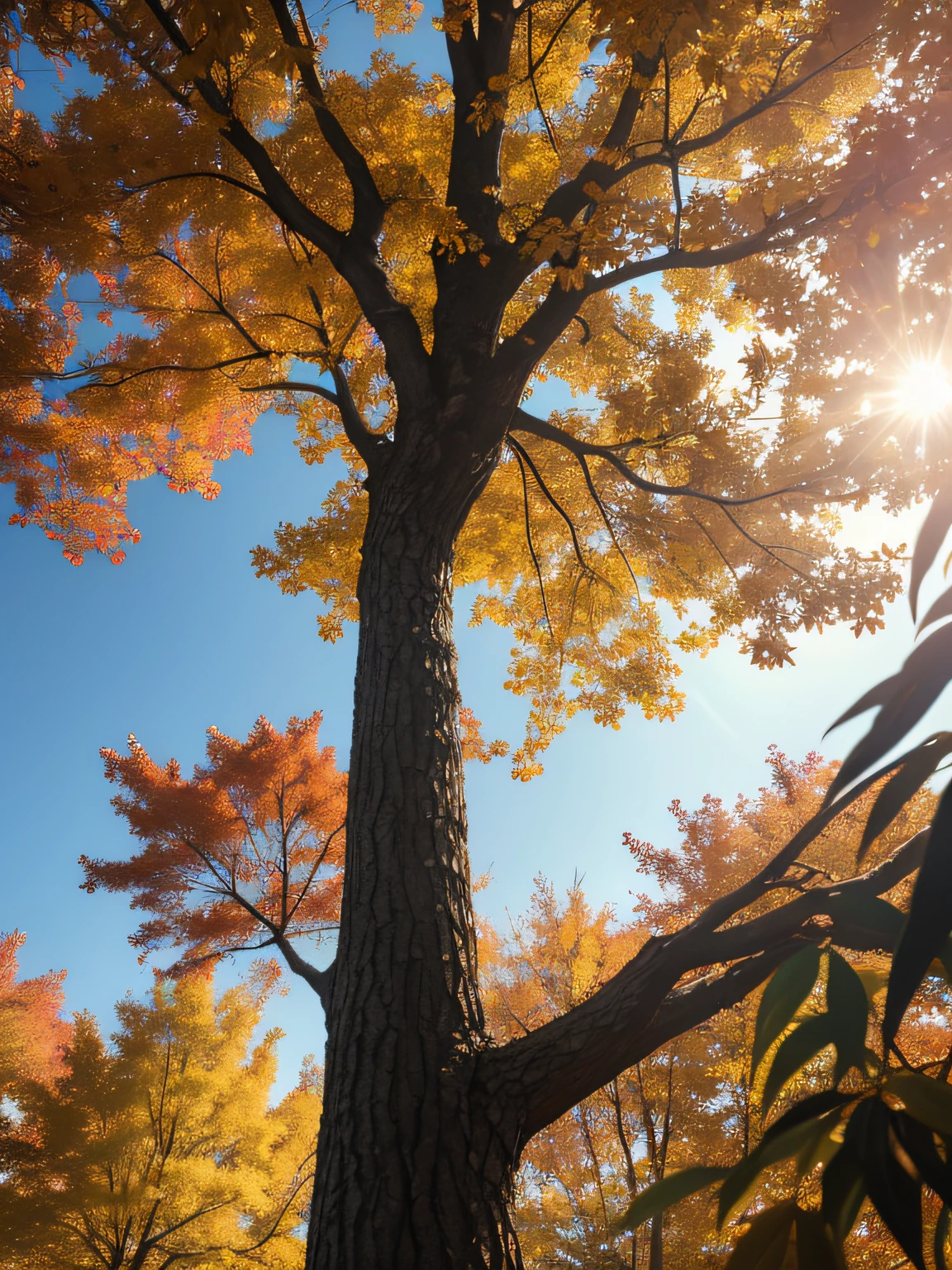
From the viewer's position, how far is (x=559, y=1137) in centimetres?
557

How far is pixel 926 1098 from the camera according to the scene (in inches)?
23.6

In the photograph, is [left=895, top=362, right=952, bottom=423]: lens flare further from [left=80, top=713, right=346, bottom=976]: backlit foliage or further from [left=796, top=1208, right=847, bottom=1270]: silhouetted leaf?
[left=80, top=713, right=346, bottom=976]: backlit foliage

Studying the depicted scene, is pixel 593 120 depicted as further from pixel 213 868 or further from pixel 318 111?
pixel 213 868

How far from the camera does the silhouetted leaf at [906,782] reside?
0.59 metres

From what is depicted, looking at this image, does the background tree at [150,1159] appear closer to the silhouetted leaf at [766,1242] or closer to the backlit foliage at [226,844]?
the backlit foliage at [226,844]

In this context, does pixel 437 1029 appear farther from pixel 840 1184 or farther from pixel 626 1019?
pixel 840 1184

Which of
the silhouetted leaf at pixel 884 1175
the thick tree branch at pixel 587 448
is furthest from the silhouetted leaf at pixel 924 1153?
the thick tree branch at pixel 587 448

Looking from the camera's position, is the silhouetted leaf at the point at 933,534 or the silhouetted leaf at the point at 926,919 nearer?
the silhouetted leaf at the point at 926,919

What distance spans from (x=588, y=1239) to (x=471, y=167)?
20.6 ft

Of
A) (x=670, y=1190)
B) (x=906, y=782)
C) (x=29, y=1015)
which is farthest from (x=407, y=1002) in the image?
(x=29, y=1015)

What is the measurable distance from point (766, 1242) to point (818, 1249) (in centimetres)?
5

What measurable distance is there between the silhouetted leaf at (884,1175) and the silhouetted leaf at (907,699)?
0.33m

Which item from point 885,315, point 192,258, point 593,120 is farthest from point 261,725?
point 885,315

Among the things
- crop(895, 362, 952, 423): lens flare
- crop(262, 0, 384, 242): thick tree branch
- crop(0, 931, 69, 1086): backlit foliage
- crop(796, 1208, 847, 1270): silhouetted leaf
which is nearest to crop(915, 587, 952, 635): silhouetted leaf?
crop(796, 1208, 847, 1270): silhouetted leaf
